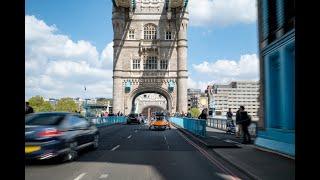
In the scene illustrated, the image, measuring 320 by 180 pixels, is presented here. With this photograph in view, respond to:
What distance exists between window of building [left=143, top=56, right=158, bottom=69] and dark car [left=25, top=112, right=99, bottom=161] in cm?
7174

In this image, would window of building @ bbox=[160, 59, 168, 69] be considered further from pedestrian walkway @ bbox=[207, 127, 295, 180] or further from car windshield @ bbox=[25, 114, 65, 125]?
car windshield @ bbox=[25, 114, 65, 125]

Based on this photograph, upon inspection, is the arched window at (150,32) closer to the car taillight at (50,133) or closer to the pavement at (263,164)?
the pavement at (263,164)

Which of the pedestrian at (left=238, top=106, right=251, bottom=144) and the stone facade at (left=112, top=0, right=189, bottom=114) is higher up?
the stone facade at (left=112, top=0, right=189, bottom=114)

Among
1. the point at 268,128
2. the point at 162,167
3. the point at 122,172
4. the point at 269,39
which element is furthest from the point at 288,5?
the point at 122,172

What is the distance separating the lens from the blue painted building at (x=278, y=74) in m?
13.7

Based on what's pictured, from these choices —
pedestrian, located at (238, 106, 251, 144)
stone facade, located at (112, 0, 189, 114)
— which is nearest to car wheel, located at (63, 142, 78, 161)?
pedestrian, located at (238, 106, 251, 144)

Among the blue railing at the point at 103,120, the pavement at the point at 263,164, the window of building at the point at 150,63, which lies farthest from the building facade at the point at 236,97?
the pavement at the point at 263,164

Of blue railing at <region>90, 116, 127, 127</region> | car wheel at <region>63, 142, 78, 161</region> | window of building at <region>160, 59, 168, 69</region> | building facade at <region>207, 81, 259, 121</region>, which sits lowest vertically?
blue railing at <region>90, 116, 127, 127</region>

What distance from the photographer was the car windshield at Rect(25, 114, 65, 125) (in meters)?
12.9

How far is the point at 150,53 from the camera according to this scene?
285 ft

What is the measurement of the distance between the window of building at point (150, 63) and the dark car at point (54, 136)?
71.7 m

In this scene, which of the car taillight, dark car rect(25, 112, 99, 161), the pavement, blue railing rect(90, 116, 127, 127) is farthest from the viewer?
blue railing rect(90, 116, 127, 127)
